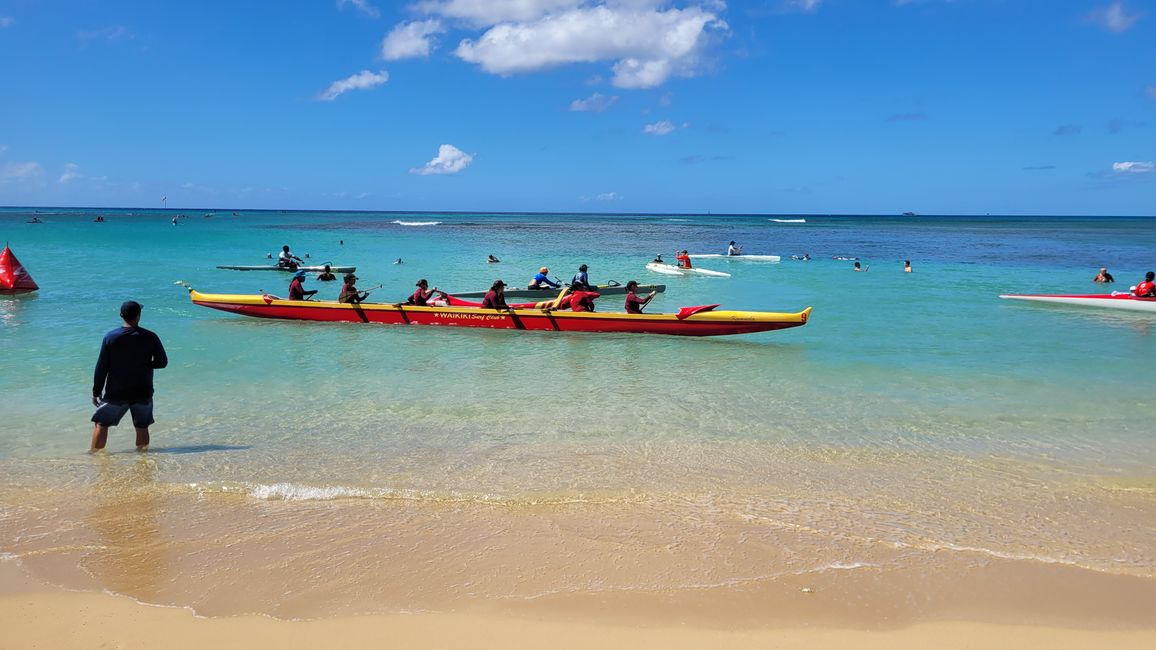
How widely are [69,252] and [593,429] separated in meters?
44.5

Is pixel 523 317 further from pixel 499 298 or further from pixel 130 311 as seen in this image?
pixel 130 311

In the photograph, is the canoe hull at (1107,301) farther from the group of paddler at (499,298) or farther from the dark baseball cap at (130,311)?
the dark baseball cap at (130,311)

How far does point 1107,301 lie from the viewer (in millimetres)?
19938

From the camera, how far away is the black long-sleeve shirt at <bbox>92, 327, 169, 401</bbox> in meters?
6.39

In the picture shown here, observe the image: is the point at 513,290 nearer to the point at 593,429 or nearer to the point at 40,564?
the point at 593,429

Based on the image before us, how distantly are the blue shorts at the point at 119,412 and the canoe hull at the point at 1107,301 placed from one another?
22.2 m

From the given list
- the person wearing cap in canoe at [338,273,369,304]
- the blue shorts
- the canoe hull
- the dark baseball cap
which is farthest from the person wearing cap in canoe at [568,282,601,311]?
the canoe hull

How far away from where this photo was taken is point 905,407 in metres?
9.78

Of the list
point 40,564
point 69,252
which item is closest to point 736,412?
point 40,564

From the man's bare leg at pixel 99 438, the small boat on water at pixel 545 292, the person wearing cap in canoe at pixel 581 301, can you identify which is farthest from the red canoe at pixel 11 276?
the man's bare leg at pixel 99 438

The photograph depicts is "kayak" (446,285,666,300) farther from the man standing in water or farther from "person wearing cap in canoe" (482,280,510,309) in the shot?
the man standing in water

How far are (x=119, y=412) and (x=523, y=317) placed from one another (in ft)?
31.6

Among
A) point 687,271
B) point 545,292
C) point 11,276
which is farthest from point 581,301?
point 11,276

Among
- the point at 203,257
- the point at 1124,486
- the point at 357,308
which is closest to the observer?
the point at 1124,486
